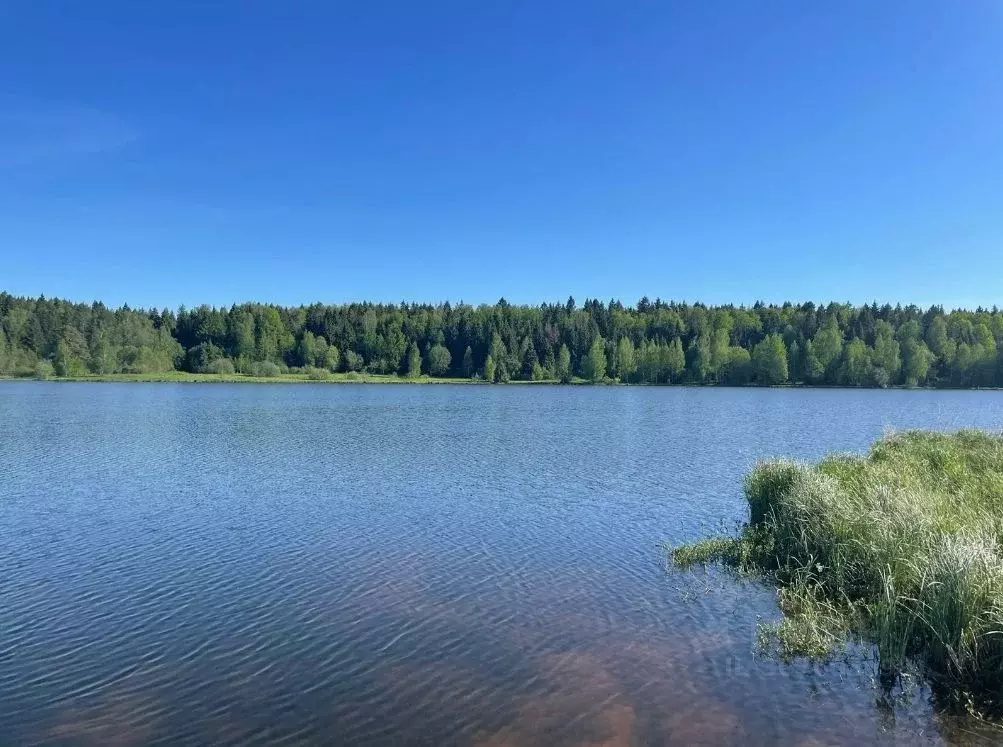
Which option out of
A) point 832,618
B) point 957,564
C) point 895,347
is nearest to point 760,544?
point 832,618

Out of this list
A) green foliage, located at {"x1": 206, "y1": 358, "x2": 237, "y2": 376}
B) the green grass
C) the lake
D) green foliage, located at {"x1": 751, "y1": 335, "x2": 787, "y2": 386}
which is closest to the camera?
the lake

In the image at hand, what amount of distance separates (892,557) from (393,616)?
1127 centimetres

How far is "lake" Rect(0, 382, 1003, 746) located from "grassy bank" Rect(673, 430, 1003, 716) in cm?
82

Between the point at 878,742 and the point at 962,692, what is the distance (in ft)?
7.24

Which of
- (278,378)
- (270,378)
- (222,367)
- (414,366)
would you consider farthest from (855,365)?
(222,367)

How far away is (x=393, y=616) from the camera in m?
16.0

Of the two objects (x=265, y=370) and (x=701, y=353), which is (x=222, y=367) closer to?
(x=265, y=370)

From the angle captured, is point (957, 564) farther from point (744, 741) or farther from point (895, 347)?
point (895, 347)

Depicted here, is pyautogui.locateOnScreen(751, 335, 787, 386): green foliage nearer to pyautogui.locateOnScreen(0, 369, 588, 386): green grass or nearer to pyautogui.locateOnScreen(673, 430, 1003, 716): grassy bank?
pyautogui.locateOnScreen(0, 369, 588, 386): green grass

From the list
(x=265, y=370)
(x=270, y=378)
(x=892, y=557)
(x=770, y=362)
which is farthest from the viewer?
(x=265, y=370)

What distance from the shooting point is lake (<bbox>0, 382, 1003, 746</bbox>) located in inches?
445

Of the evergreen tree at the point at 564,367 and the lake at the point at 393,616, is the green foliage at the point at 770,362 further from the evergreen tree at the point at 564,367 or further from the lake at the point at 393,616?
the lake at the point at 393,616

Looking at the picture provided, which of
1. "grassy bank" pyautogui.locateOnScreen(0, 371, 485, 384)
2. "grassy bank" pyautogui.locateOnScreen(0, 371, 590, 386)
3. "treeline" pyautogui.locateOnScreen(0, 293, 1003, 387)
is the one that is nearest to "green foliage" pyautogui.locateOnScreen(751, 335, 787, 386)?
"treeline" pyautogui.locateOnScreen(0, 293, 1003, 387)

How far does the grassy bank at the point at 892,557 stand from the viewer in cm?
1196
